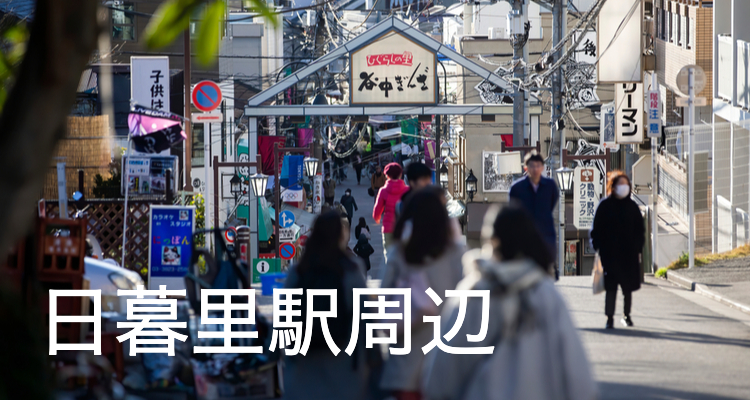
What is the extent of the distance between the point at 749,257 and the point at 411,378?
1216cm

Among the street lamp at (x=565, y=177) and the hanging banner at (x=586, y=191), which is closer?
the street lamp at (x=565, y=177)

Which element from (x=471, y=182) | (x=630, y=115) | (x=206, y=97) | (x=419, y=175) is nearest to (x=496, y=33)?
(x=471, y=182)

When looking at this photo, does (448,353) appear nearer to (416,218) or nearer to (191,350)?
(416,218)

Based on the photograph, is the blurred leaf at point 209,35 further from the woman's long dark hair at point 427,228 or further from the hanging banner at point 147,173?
the hanging banner at point 147,173

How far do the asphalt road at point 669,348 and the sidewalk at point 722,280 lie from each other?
209 millimetres

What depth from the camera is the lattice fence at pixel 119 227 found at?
576 inches

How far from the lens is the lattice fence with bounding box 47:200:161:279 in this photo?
48.0 ft

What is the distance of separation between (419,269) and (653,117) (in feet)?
42.1

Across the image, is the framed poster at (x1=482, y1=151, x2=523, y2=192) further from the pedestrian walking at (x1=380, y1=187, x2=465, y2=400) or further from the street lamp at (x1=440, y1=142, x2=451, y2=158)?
the pedestrian walking at (x1=380, y1=187, x2=465, y2=400)

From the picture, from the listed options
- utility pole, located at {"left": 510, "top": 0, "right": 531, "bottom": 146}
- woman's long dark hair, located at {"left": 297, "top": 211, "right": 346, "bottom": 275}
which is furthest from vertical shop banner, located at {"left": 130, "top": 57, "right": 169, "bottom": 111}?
woman's long dark hair, located at {"left": 297, "top": 211, "right": 346, "bottom": 275}

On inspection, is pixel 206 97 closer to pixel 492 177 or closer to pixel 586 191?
pixel 586 191

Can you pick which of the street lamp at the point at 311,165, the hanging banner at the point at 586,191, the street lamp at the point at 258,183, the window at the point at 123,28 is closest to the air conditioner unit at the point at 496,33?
the street lamp at the point at 311,165

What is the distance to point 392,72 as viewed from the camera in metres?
22.2

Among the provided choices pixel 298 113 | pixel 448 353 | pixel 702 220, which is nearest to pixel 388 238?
pixel 448 353
